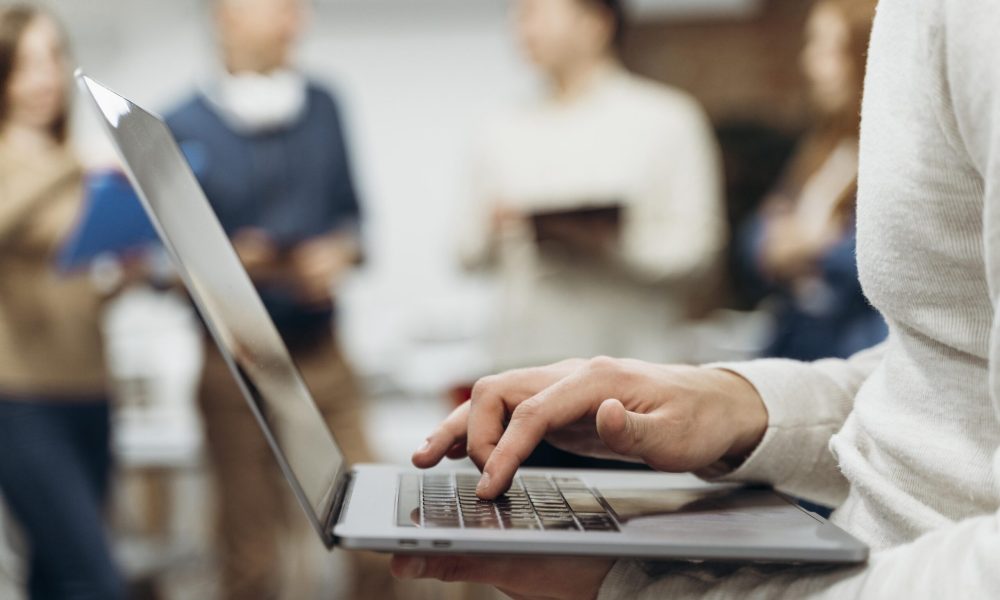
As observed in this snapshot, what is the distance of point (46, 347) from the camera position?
210cm

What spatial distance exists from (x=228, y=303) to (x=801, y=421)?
0.39 meters

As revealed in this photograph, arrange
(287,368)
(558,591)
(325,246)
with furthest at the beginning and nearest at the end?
1. (325,246)
2. (287,368)
3. (558,591)

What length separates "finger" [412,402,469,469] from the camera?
718 mm

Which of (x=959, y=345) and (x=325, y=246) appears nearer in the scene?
(x=959, y=345)

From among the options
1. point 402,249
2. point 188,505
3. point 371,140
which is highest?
point 371,140

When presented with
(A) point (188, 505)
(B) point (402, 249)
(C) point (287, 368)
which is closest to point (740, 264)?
(B) point (402, 249)

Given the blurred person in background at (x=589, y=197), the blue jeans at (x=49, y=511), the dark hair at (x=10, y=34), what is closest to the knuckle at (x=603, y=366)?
the blurred person in background at (x=589, y=197)

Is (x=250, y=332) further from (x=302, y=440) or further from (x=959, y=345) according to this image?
(x=959, y=345)

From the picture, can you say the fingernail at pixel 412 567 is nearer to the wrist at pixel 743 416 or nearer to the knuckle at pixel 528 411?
the knuckle at pixel 528 411

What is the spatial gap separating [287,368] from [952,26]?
51 cm

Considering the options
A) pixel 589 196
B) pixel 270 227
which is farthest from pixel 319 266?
pixel 589 196

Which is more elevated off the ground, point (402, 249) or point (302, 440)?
point (302, 440)

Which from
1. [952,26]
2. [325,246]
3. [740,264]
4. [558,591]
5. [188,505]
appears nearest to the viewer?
[952,26]

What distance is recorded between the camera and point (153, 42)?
542 cm
